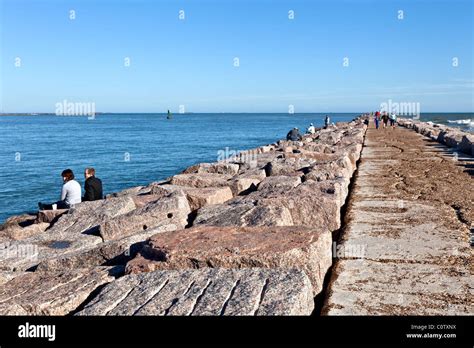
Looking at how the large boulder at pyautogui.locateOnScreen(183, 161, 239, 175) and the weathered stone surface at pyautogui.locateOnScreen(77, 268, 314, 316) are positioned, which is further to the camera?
the large boulder at pyautogui.locateOnScreen(183, 161, 239, 175)

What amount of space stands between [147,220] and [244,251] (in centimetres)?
188

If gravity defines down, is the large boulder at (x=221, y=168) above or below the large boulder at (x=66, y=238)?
above

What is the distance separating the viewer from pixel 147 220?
4574mm

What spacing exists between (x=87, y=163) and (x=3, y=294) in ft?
68.6

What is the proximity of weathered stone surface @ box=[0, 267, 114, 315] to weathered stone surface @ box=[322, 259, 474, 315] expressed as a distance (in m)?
1.49

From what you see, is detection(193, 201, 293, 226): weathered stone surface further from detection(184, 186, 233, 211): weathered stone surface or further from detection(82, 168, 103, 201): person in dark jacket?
detection(82, 168, 103, 201): person in dark jacket

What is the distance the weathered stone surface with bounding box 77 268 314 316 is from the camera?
2350mm

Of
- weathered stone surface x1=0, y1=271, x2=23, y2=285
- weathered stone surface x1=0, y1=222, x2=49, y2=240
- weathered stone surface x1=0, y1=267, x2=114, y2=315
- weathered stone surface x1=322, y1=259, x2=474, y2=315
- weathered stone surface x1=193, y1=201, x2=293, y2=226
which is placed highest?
weathered stone surface x1=193, y1=201, x2=293, y2=226

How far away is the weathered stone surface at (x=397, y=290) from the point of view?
248cm

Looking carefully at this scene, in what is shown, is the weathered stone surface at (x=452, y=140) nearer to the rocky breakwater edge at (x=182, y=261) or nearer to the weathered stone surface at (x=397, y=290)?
the rocky breakwater edge at (x=182, y=261)

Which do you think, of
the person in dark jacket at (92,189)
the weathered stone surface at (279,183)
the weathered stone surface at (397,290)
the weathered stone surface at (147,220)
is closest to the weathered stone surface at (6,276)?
the weathered stone surface at (147,220)


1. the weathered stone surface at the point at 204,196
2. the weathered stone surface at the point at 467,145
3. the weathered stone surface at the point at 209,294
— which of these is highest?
the weathered stone surface at the point at 467,145

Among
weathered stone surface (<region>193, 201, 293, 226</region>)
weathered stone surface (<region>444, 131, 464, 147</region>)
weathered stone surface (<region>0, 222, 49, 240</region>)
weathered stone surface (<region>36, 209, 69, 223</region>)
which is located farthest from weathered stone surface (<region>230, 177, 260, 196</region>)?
weathered stone surface (<region>444, 131, 464, 147</region>)

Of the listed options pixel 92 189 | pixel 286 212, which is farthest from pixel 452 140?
pixel 286 212
